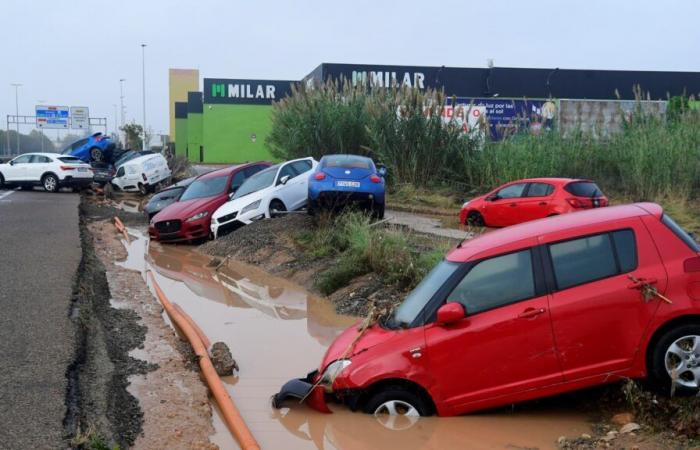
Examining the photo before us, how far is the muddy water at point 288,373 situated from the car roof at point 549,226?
4.41 feet

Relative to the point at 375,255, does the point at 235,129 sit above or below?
above

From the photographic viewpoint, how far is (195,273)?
15.5 m

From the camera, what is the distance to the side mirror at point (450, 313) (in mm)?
6125

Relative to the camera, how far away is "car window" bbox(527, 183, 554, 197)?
1762 centimetres

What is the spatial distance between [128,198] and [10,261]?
21.4m

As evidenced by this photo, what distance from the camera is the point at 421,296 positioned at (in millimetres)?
6699

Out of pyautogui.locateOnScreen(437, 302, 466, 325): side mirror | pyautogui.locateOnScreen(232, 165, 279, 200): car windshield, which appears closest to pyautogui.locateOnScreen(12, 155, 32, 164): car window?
pyautogui.locateOnScreen(232, 165, 279, 200): car windshield

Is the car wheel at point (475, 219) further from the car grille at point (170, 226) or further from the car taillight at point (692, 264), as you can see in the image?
the car taillight at point (692, 264)

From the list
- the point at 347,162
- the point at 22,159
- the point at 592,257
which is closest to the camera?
the point at 592,257

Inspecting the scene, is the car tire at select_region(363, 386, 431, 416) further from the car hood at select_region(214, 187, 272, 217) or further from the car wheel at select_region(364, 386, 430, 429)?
the car hood at select_region(214, 187, 272, 217)

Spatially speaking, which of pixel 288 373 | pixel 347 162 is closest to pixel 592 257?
pixel 288 373

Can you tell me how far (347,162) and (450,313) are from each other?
11067 mm

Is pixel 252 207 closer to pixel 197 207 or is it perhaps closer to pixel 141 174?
pixel 197 207

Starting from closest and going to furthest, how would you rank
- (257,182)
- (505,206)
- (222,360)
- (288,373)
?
1. (222,360)
2. (288,373)
3. (505,206)
4. (257,182)
